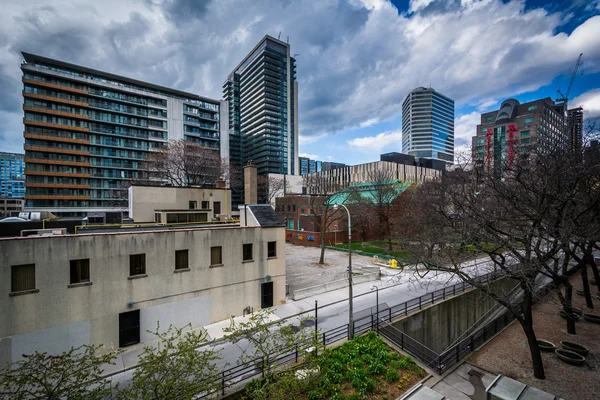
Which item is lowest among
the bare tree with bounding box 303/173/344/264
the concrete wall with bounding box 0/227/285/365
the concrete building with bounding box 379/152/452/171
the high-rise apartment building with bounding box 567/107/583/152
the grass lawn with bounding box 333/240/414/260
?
the grass lawn with bounding box 333/240/414/260

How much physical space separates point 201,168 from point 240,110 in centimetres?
9900

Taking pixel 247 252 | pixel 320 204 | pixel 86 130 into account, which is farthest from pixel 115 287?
pixel 86 130

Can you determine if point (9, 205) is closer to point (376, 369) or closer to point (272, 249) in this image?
point (272, 249)

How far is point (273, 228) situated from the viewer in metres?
20.6

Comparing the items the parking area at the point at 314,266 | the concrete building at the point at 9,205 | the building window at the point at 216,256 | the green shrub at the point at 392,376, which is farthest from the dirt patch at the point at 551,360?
the concrete building at the point at 9,205

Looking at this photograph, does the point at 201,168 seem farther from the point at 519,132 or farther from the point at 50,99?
the point at 519,132

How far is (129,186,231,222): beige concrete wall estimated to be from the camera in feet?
87.2

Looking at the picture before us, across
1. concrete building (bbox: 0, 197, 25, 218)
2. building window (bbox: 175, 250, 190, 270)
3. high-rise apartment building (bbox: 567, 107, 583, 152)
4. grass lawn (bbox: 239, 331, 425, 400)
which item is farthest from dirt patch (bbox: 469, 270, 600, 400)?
concrete building (bbox: 0, 197, 25, 218)

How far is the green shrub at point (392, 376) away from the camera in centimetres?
1142

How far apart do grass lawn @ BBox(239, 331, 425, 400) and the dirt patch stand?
5.04 metres

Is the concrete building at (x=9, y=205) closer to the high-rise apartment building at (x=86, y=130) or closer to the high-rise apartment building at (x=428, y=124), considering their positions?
the high-rise apartment building at (x=86, y=130)

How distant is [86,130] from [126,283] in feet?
222

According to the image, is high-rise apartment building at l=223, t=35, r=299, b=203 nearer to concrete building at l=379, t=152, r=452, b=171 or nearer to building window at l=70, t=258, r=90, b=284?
concrete building at l=379, t=152, r=452, b=171

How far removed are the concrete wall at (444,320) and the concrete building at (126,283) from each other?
369 inches
